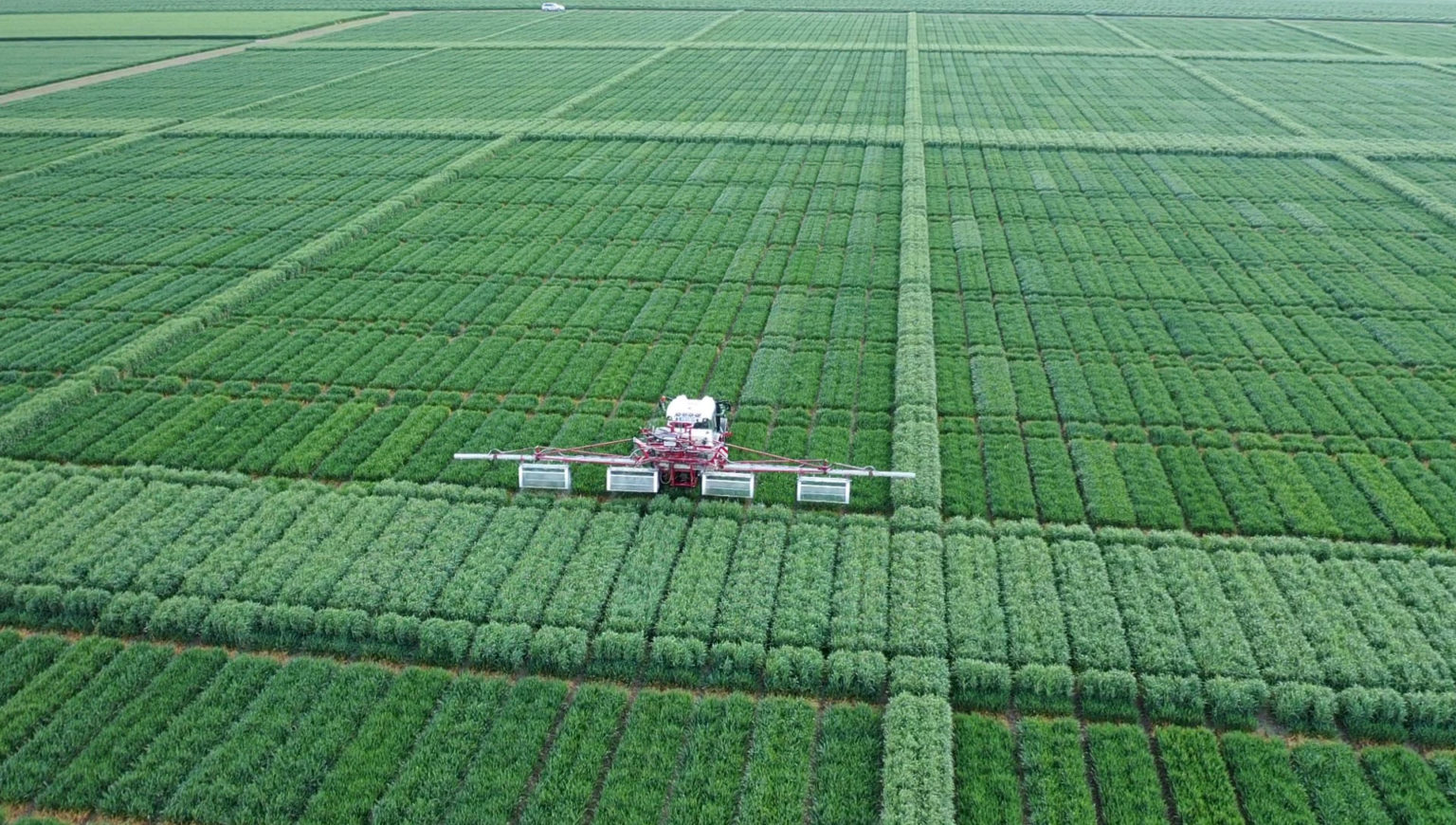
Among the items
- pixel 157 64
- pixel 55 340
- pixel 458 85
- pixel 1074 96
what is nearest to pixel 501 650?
pixel 55 340

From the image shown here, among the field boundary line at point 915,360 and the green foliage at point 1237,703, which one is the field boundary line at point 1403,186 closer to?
the field boundary line at point 915,360

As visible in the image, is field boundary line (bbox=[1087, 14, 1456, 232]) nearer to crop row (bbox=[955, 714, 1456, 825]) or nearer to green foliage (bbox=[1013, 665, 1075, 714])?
crop row (bbox=[955, 714, 1456, 825])

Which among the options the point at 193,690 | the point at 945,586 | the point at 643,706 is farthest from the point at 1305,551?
the point at 193,690

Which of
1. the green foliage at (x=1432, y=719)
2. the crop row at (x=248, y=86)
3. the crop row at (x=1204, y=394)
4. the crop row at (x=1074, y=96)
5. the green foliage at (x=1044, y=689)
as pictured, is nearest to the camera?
the green foliage at (x=1432, y=719)

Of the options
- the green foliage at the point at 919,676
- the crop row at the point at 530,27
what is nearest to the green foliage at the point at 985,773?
the green foliage at the point at 919,676

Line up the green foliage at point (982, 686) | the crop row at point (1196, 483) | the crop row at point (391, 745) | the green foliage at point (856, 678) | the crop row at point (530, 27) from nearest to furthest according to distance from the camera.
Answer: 1. the crop row at point (391, 745)
2. the green foliage at point (982, 686)
3. the green foliage at point (856, 678)
4. the crop row at point (1196, 483)
5. the crop row at point (530, 27)

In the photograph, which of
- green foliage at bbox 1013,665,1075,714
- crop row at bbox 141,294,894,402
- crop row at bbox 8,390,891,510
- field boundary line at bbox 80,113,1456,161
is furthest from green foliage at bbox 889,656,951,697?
field boundary line at bbox 80,113,1456,161

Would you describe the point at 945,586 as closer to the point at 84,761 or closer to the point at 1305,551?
the point at 1305,551
